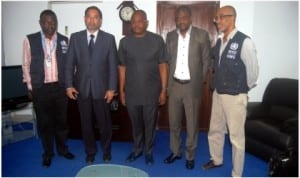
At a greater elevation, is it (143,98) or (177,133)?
(143,98)

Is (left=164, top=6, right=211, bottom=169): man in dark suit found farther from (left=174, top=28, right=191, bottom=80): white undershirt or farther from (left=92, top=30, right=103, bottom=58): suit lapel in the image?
(left=92, top=30, right=103, bottom=58): suit lapel

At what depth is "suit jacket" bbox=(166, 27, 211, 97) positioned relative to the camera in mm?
2676

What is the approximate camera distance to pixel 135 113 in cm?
288

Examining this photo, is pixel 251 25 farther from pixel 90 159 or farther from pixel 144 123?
pixel 90 159

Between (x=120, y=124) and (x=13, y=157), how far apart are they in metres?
1.24

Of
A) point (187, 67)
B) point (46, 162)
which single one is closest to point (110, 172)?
point (187, 67)

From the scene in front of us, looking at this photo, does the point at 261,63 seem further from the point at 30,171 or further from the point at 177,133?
the point at 30,171

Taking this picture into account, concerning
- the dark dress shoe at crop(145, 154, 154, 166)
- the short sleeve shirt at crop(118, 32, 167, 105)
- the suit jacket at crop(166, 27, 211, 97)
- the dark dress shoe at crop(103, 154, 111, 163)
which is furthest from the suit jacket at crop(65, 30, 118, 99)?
the dark dress shoe at crop(145, 154, 154, 166)

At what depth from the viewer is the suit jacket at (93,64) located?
2764 millimetres

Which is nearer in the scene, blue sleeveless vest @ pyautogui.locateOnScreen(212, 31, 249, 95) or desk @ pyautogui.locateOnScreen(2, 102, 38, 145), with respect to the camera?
blue sleeveless vest @ pyautogui.locateOnScreen(212, 31, 249, 95)

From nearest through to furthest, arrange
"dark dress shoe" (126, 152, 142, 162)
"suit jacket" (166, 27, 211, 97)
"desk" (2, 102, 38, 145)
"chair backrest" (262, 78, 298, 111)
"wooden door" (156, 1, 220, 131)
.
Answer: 1. "suit jacket" (166, 27, 211, 97)
2. "dark dress shoe" (126, 152, 142, 162)
3. "chair backrest" (262, 78, 298, 111)
4. "desk" (2, 102, 38, 145)
5. "wooden door" (156, 1, 220, 131)

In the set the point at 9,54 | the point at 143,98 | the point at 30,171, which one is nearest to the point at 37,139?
the point at 30,171

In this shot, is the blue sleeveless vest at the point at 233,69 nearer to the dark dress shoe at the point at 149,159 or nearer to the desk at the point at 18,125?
the dark dress shoe at the point at 149,159

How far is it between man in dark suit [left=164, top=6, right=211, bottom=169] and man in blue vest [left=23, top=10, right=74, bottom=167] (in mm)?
1066
